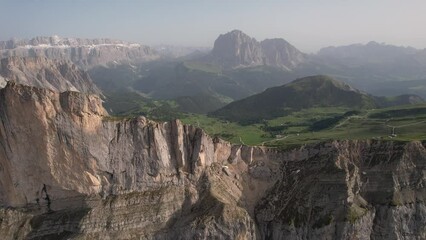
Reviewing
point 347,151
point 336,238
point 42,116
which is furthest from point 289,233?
point 42,116

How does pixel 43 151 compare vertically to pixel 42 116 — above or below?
below

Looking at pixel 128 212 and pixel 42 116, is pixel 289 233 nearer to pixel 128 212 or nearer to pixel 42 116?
pixel 128 212

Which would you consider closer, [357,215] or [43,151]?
[43,151]

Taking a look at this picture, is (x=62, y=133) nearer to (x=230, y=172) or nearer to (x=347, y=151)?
(x=230, y=172)

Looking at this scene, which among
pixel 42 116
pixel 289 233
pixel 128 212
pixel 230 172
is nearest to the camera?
pixel 42 116

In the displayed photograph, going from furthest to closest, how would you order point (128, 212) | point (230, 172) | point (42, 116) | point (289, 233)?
point (230, 172) → point (289, 233) → point (128, 212) → point (42, 116)

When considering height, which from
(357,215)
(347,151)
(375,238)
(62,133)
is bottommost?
(375,238)

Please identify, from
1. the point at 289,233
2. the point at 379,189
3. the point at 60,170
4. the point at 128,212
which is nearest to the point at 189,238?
the point at 128,212
